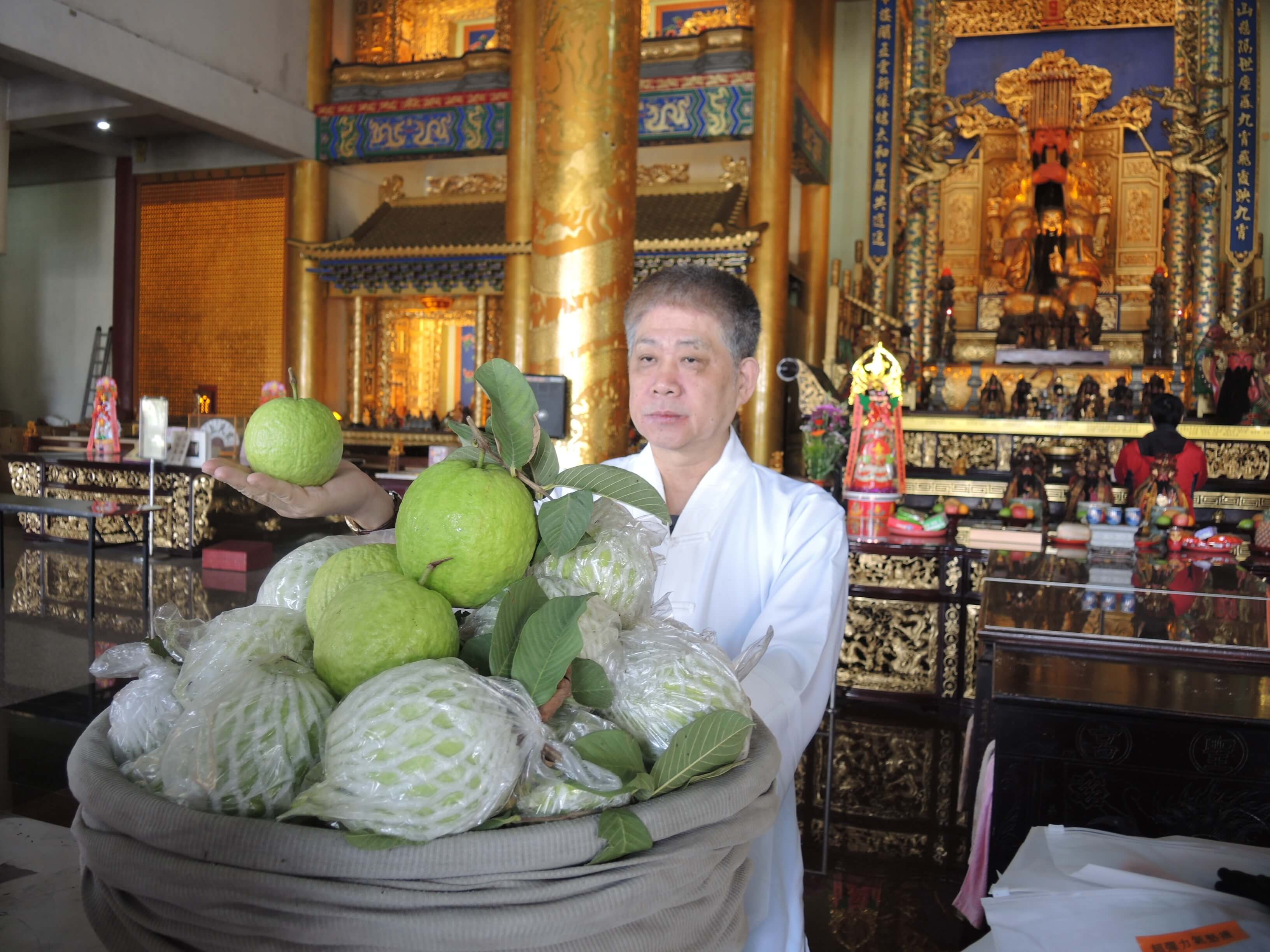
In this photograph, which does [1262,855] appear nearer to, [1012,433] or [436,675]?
[436,675]

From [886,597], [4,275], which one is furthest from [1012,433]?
[4,275]

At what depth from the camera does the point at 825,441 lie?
4730mm

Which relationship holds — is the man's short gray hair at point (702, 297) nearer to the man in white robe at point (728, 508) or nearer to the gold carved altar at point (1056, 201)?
the man in white robe at point (728, 508)

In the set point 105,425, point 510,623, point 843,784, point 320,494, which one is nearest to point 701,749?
point 510,623

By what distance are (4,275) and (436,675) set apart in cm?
1386

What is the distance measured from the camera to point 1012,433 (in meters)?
6.26

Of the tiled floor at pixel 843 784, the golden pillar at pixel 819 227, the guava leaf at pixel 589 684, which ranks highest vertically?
the golden pillar at pixel 819 227

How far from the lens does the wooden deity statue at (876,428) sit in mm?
4105

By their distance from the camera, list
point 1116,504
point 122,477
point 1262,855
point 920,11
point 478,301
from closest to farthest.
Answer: point 1262,855
point 1116,504
point 122,477
point 920,11
point 478,301

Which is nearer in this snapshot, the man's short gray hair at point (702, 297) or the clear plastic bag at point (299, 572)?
the clear plastic bag at point (299, 572)

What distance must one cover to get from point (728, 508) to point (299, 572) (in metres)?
0.77

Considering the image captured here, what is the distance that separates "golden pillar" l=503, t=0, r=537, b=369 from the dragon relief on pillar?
178 inches

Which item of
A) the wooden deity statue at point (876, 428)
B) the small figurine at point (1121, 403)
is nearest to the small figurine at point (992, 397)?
the small figurine at point (1121, 403)

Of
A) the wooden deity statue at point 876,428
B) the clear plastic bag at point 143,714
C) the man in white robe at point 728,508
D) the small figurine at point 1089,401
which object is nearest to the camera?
the clear plastic bag at point 143,714
